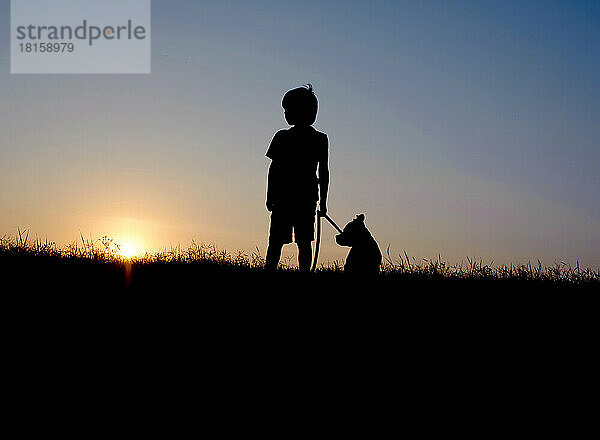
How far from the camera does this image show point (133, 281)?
766 centimetres

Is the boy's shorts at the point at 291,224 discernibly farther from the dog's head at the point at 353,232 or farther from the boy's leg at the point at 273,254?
the dog's head at the point at 353,232

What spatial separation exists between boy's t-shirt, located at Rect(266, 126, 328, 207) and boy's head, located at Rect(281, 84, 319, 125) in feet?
0.39

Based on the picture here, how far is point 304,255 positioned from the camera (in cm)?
887

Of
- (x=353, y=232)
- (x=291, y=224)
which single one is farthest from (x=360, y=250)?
(x=291, y=224)

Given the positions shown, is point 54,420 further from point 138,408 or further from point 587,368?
point 587,368

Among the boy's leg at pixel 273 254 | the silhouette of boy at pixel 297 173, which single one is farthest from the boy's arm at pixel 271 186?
the boy's leg at pixel 273 254

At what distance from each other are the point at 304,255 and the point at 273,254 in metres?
→ 0.42

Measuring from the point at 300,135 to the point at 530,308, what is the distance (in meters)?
3.56

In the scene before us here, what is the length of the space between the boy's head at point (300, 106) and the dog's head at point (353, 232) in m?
1.51

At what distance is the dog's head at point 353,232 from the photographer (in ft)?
29.2

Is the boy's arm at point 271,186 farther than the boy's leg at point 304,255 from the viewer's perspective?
No

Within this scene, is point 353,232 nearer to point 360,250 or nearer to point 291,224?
point 360,250

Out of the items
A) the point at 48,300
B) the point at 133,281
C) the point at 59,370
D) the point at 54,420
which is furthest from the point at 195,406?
the point at 133,281

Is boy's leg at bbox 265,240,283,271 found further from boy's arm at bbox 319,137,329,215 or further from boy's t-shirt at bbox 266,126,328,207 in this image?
boy's arm at bbox 319,137,329,215
